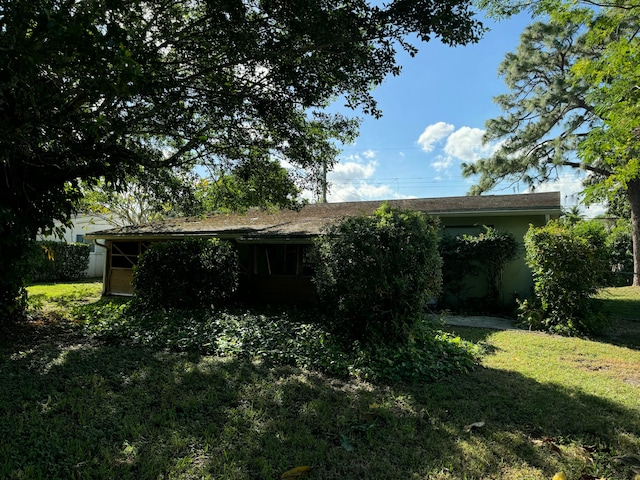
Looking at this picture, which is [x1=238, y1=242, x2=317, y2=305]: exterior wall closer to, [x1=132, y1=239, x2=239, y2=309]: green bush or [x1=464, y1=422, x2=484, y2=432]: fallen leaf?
[x1=132, y1=239, x2=239, y2=309]: green bush

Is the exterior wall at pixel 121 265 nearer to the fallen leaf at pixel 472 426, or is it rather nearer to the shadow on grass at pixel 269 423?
the shadow on grass at pixel 269 423

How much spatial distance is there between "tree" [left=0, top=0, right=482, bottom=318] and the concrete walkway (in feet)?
18.6

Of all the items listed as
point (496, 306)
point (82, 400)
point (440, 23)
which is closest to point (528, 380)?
point (440, 23)

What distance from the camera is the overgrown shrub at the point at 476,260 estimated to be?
1103 centimetres

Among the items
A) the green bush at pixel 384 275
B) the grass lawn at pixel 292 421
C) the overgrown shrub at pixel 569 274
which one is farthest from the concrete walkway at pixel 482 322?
the green bush at pixel 384 275

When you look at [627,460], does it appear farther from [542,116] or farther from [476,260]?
[542,116]

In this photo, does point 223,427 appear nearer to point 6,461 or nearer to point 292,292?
point 6,461

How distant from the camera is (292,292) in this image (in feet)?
38.3

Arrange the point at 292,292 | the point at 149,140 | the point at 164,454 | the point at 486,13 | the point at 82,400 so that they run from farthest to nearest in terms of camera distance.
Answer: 1. the point at 292,292
2. the point at 149,140
3. the point at 486,13
4. the point at 82,400
5. the point at 164,454

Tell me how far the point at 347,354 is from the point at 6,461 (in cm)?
395

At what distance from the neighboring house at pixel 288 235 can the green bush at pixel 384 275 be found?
391 cm

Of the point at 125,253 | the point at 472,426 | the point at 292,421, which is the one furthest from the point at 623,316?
the point at 125,253

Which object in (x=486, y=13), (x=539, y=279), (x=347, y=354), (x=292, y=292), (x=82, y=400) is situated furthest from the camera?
(x=292, y=292)

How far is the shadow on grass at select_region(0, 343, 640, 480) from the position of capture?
293 cm
